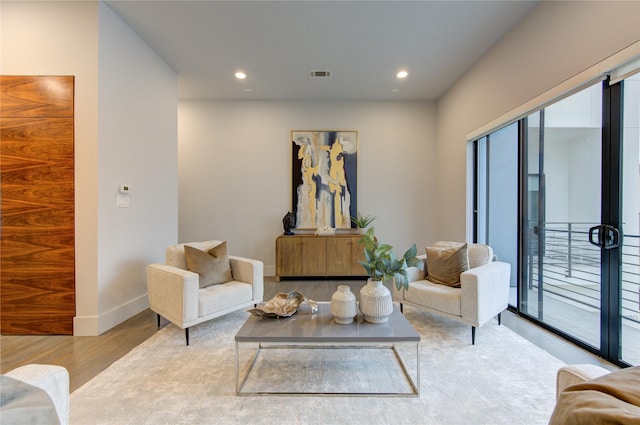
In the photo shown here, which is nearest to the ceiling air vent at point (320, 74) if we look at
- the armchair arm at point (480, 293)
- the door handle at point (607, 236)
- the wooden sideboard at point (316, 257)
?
the wooden sideboard at point (316, 257)

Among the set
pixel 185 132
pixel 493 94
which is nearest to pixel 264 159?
pixel 185 132

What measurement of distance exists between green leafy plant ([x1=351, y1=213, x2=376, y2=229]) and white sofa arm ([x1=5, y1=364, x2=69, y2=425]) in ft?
13.7

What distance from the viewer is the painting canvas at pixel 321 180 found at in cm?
500

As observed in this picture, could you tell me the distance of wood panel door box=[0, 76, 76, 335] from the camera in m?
Result: 2.63

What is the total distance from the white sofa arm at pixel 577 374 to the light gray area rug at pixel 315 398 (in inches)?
27.5

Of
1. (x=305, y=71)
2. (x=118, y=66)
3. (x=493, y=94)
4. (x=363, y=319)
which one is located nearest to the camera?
(x=363, y=319)

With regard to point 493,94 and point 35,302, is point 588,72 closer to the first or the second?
point 493,94

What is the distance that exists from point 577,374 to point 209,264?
9.06ft

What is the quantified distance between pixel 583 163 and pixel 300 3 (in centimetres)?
301

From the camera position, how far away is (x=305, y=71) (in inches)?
155

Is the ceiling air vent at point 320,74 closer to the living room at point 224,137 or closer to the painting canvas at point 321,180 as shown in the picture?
the living room at point 224,137

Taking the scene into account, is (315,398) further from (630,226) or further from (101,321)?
(630,226)

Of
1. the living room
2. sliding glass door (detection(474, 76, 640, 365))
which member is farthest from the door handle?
the living room

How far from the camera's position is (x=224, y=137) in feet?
16.4
